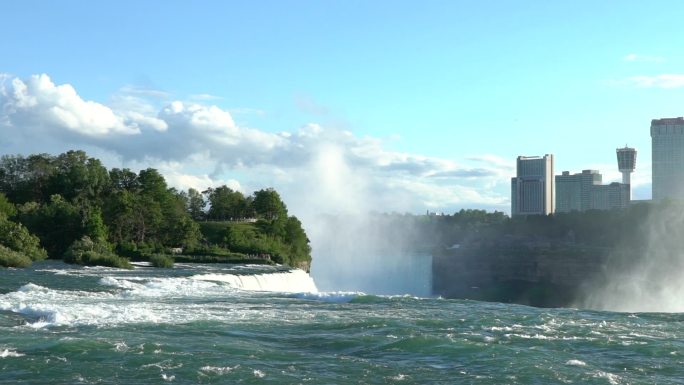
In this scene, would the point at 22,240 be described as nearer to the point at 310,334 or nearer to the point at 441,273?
the point at 310,334

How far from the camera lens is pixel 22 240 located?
228 ft

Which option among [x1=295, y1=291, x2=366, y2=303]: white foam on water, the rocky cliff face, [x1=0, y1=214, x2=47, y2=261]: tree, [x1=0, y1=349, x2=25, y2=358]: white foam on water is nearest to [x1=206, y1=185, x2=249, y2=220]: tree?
the rocky cliff face

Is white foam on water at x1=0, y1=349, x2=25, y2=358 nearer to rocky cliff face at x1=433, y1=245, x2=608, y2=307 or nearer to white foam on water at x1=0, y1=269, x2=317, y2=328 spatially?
white foam on water at x1=0, y1=269, x2=317, y2=328

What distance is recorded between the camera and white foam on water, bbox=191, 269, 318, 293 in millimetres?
55688

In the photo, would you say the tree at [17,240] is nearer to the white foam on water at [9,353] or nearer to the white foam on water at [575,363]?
the white foam on water at [9,353]

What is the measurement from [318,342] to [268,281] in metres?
34.1

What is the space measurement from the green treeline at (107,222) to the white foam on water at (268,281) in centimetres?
1386

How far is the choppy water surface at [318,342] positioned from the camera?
67.9ft

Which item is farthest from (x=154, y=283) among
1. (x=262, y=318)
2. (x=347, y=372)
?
(x=347, y=372)

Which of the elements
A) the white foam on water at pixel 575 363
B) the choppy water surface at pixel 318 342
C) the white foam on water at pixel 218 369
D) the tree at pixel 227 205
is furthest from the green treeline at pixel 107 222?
the white foam on water at pixel 575 363

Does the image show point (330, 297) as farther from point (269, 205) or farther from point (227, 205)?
point (227, 205)

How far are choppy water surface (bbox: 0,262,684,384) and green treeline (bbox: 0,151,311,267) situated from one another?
106ft

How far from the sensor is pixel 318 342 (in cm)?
2612

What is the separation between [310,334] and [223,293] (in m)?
18.2
